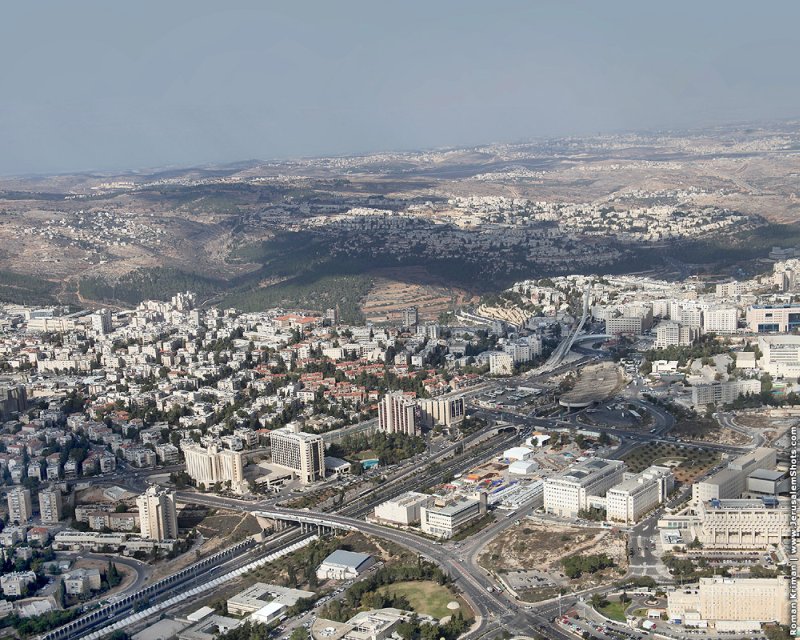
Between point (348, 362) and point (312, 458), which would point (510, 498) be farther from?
point (348, 362)

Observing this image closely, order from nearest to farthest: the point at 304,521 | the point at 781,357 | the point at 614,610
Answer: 1. the point at 614,610
2. the point at 304,521
3. the point at 781,357

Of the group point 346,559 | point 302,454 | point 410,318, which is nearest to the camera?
point 346,559

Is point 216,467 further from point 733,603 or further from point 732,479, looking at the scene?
point 733,603

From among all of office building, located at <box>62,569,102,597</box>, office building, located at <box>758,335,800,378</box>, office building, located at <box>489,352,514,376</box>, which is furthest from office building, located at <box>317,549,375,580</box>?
office building, located at <box>758,335,800,378</box>

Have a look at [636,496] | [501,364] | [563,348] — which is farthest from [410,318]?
[636,496]

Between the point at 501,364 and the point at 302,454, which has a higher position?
the point at 302,454

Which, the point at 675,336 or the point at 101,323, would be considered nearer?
the point at 675,336

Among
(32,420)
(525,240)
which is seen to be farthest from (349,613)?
Answer: (525,240)

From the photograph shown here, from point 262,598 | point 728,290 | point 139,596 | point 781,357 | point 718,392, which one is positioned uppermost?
point 728,290
